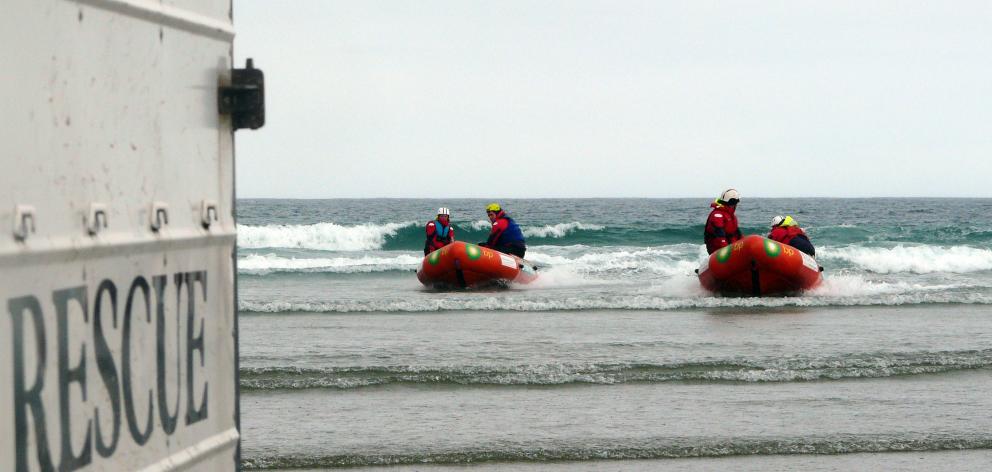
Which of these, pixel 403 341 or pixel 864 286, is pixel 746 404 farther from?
pixel 864 286

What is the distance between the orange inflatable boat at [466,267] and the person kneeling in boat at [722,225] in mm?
3444

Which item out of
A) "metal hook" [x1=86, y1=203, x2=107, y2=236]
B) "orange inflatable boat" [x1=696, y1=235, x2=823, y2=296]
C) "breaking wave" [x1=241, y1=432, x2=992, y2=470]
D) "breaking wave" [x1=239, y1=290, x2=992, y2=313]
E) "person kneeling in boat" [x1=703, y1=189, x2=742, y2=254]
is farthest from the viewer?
"person kneeling in boat" [x1=703, y1=189, x2=742, y2=254]

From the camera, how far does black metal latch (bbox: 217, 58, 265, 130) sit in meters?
2.65

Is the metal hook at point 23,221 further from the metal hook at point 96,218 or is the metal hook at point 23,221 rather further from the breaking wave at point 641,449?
the breaking wave at point 641,449

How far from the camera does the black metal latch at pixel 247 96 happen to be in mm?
2646

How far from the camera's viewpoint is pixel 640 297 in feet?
55.6

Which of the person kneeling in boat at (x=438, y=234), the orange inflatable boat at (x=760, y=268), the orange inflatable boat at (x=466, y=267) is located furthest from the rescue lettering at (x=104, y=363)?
the person kneeling in boat at (x=438, y=234)

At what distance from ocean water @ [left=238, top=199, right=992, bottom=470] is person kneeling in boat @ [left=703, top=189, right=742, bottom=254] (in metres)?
0.78

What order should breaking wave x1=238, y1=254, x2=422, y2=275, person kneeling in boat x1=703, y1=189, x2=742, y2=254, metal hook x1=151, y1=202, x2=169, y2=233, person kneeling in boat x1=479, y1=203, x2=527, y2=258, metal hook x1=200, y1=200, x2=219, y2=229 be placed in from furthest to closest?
1. breaking wave x1=238, y1=254, x2=422, y2=275
2. person kneeling in boat x1=479, y1=203, x2=527, y2=258
3. person kneeling in boat x1=703, y1=189, x2=742, y2=254
4. metal hook x1=200, y1=200, x2=219, y2=229
5. metal hook x1=151, y1=202, x2=169, y2=233

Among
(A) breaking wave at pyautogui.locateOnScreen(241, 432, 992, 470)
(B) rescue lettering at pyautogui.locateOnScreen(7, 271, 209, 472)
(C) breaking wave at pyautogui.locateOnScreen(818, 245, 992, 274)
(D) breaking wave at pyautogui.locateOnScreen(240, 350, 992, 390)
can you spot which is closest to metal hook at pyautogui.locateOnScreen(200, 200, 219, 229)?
(B) rescue lettering at pyautogui.locateOnScreen(7, 271, 209, 472)

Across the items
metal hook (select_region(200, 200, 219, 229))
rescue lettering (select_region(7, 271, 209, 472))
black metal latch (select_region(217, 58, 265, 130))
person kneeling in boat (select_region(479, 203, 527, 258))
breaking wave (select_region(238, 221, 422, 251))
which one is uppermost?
black metal latch (select_region(217, 58, 265, 130))

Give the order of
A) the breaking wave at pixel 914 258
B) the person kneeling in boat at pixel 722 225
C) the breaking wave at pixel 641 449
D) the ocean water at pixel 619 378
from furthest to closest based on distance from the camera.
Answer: the breaking wave at pixel 914 258
the person kneeling in boat at pixel 722 225
the ocean water at pixel 619 378
the breaking wave at pixel 641 449

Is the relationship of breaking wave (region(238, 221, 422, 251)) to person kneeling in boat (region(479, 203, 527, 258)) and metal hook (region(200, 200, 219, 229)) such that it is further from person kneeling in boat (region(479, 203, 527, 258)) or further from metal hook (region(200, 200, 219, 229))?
metal hook (region(200, 200, 219, 229))

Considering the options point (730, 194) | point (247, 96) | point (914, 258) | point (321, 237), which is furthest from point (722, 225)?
point (321, 237)
